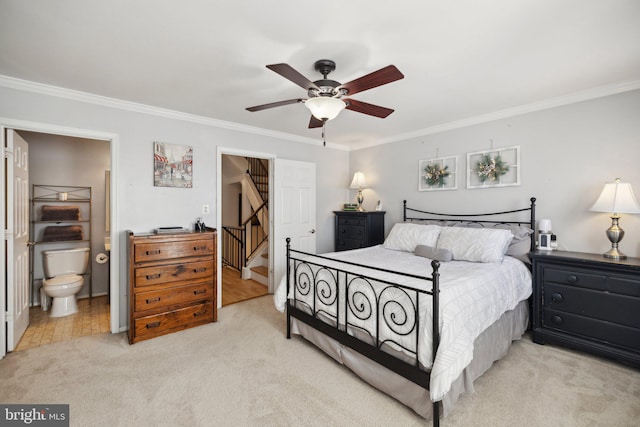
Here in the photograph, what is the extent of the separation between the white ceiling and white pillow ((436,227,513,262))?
1.46 m

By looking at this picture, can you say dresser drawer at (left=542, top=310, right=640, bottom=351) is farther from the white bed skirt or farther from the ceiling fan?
the ceiling fan

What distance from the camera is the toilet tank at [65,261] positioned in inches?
148

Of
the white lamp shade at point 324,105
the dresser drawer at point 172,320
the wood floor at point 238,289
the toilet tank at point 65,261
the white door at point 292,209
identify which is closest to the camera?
the white lamp shade at point 324,105

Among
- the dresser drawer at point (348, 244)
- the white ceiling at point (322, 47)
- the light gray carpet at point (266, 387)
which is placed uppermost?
the white ceiling at point (322, 47)

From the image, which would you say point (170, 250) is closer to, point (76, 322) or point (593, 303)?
point (76, 322)

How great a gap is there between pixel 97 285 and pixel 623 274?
627 cm

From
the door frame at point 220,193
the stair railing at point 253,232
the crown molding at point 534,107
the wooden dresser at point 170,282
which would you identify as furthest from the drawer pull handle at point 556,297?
the stair railing at point 253,232

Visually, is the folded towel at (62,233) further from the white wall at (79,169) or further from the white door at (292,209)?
the white door at (292,209)

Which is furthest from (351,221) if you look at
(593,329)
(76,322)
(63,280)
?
(63,280)

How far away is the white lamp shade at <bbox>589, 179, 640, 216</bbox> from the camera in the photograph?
251 centimetres

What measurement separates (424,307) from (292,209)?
3051mm

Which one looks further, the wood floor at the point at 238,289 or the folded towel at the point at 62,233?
the wood floor at the point at 238,289

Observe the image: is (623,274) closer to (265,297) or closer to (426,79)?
(426,79)

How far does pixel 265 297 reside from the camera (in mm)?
4297
